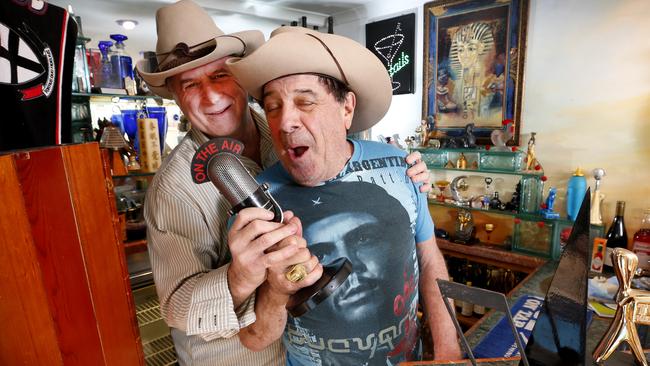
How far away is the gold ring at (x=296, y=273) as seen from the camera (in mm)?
755

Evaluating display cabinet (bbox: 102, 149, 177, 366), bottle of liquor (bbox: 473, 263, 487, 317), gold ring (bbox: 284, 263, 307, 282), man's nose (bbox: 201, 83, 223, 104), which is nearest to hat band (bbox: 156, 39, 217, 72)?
man's nose (bbox: 201, 83, 223, 104)

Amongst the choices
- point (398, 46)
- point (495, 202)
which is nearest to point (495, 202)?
point (495, 202)

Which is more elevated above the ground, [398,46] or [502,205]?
[398,46]

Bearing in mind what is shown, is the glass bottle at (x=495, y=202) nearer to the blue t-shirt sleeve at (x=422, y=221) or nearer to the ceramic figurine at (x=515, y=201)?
the ceramic figurine at (x=515, y=201)

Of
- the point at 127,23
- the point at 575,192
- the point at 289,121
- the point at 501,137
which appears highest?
the point at 127,23

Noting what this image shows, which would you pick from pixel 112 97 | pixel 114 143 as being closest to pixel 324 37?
pixel 114 143

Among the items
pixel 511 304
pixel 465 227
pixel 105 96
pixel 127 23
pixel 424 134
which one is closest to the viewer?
pixel 511 304

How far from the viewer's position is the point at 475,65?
3.01 m

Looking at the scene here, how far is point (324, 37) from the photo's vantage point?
99 centimetres

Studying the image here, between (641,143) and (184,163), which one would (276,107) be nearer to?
(184,163)

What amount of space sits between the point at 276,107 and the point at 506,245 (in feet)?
9.09

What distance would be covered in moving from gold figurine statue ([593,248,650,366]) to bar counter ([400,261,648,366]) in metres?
0.24

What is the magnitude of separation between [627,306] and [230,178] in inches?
34.5

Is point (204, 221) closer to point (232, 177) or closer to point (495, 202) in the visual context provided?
point (232, 177)
